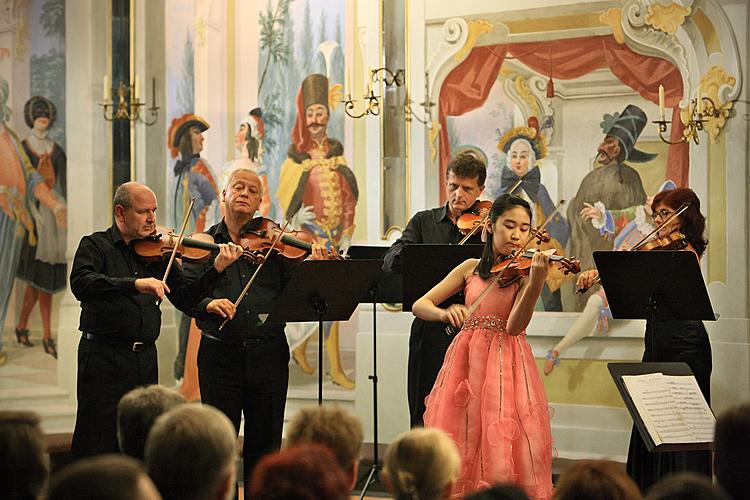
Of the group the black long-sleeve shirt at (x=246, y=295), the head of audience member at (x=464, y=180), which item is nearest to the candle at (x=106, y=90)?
the black long-sleeve shirt at (x=246, y=295)

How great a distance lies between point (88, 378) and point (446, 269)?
1.82 metres

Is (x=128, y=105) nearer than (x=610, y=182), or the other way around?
(x=610, y=182)

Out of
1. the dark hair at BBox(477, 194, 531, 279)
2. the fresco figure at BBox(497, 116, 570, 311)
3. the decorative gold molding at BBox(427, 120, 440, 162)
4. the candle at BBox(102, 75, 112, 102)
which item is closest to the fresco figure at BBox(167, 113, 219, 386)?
the candle at BBox(102, 75, 112, 102)

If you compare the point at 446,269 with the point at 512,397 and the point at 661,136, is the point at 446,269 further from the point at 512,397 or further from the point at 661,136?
the point at 661,136

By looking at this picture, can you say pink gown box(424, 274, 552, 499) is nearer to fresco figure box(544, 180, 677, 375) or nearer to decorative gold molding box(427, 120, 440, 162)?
fresco figure box(544, 180, 677, 375)

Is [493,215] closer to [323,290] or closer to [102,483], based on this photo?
[323,290]

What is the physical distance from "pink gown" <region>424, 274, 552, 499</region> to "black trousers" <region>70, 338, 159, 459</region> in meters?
1.49

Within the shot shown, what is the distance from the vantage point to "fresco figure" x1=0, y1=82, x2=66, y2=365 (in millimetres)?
7543

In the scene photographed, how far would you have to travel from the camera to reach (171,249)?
4754 mm

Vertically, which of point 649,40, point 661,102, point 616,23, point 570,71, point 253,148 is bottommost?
point 253,148

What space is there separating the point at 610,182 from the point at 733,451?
176 inches

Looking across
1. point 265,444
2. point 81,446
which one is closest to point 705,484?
point 265,444

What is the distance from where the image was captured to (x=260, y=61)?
25.0ft

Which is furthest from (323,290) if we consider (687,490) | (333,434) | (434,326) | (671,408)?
(687,490)
